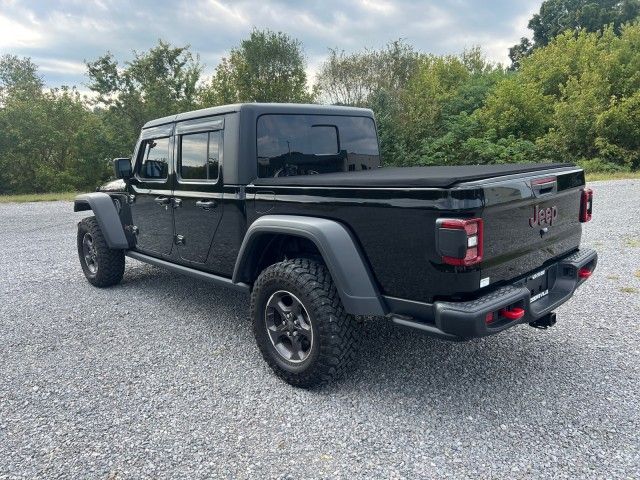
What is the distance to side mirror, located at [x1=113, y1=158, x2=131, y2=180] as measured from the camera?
4.62 meters

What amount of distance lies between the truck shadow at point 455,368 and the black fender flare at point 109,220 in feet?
5.30

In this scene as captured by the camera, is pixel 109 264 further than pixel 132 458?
Yes

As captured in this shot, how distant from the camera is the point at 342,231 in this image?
270 centimetres

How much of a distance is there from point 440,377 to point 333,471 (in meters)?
1.17

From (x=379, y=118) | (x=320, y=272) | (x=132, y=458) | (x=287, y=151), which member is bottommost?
(x=132, y=458)

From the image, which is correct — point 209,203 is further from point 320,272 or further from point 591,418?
point 591,418

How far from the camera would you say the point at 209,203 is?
361cm

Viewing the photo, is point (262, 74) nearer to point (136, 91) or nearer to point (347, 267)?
point (136, 91)

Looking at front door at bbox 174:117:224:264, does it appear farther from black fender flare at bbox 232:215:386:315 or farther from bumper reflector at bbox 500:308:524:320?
bumper reflector at bbox 500:308:524:320

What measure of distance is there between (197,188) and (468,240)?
2330mm

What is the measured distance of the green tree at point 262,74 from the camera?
33.5 m

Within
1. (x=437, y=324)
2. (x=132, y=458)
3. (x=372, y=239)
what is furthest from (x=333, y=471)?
(x=372, y=239)

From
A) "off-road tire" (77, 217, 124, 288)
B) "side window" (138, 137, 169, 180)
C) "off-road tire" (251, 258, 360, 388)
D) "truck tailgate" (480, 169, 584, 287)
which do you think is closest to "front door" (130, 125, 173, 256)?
A: "side window" (138, 137, 169, 180)

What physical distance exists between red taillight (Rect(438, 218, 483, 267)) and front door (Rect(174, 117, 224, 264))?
1.91 m
